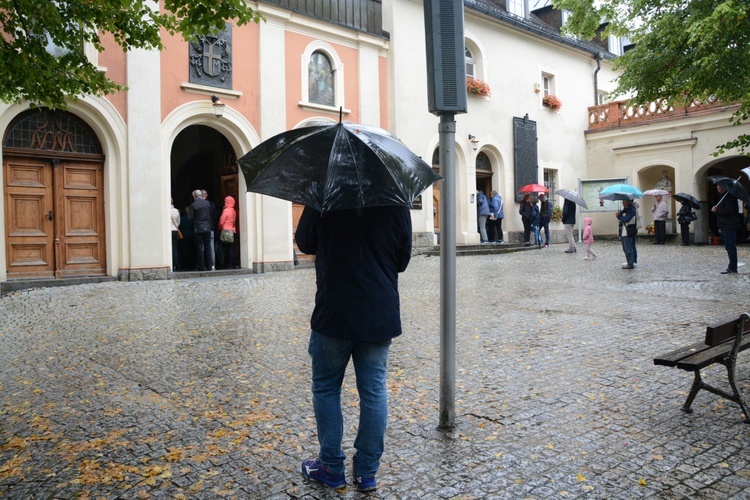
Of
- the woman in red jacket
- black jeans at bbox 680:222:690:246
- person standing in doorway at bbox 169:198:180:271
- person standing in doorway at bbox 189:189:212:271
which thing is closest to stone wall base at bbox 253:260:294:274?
the woman in red jacket

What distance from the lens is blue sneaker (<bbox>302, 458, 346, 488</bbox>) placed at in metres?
3.20

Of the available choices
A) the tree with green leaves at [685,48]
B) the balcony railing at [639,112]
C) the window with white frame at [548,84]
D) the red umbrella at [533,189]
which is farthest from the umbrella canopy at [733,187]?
the window with white frame at [548,84]

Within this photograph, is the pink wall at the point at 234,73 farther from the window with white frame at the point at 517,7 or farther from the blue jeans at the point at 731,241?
the window with white frame at the point at 517,7

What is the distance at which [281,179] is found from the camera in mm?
3113

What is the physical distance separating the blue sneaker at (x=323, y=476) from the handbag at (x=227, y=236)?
12.5 m

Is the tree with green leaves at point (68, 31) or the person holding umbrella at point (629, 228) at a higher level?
the tree with green leaves at point (68, 31)

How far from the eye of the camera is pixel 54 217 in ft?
42.3

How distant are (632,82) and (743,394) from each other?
33.7ft

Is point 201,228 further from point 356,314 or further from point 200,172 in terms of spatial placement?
point 356,314

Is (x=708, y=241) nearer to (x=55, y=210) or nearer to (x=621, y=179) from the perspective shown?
(x=621, y=179)

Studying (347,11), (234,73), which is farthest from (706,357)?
(347,11)

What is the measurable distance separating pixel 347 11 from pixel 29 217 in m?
10.6

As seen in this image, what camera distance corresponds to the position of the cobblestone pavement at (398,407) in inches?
129

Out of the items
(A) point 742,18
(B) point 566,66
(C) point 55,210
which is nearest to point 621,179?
(B) point 566,66
